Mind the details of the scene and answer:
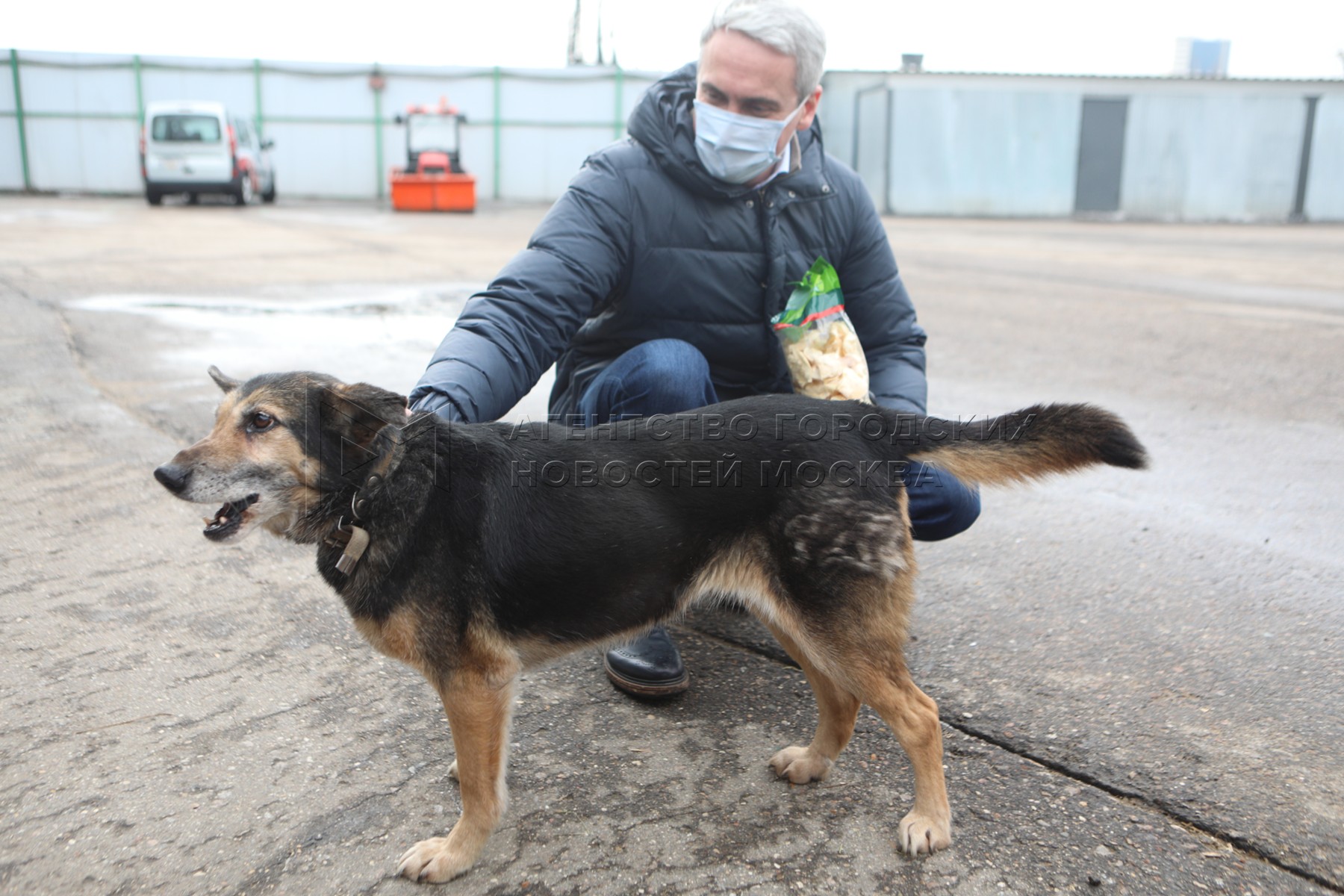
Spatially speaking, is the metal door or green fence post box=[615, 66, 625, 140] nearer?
the metal door

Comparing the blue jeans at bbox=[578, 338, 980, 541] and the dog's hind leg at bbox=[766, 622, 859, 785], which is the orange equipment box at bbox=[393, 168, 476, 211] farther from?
the dog's hind leg at bbox=[766, 622, 859, 785]

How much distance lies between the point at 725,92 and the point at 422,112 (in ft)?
82.1

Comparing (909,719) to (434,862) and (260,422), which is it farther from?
(260,422)

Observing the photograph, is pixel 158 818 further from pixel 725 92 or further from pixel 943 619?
pixel 725 92

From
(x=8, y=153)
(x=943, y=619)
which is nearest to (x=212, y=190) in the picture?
(x=8, y=153)

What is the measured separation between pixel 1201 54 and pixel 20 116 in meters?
81.1

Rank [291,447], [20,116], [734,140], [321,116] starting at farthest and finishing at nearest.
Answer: [321,116] → [20,116] → [734,140] → [291,447]

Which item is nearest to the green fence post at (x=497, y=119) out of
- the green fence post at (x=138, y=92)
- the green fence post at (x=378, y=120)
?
the green fence post at (x=378, y=120)

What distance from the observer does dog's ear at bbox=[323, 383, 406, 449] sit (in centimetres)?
228

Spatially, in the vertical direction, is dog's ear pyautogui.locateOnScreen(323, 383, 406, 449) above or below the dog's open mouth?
above

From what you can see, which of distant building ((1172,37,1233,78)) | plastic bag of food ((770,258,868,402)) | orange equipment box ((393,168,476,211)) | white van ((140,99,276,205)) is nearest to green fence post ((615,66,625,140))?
orange equipment box ((393,168,476,211))

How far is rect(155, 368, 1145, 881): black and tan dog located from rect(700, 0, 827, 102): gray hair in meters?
1.42

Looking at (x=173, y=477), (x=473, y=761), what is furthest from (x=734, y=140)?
(x=473, y=761)

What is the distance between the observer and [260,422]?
2.32 metres
